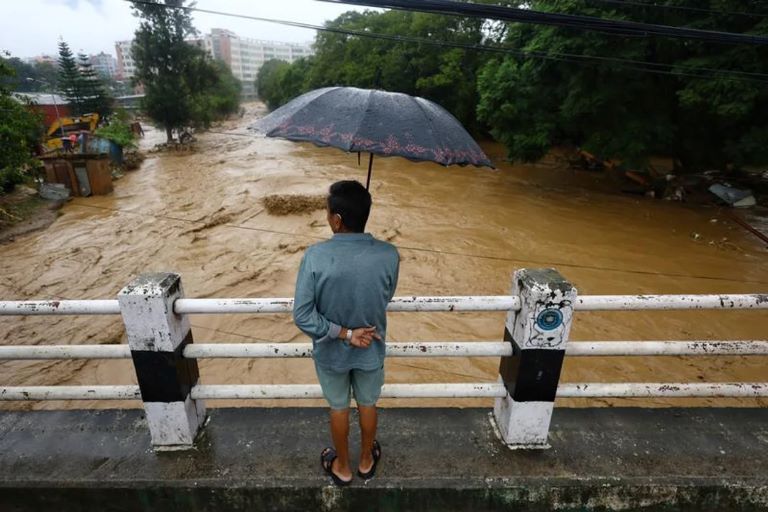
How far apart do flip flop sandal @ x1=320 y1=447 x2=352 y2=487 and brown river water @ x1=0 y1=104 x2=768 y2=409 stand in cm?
257

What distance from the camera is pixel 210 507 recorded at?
2057 mm

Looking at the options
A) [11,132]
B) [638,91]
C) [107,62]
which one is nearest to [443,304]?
[638,91]

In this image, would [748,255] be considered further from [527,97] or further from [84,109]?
[84,109]

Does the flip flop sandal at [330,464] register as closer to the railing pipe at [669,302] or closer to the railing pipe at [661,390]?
the railing pipe at [661,390]

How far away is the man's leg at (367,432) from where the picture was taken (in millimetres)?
1959

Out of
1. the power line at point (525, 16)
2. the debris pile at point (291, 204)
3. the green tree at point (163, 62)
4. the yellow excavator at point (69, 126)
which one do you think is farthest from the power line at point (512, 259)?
the green tree at point (163, 62)

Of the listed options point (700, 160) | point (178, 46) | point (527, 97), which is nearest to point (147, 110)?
point (178, 46)

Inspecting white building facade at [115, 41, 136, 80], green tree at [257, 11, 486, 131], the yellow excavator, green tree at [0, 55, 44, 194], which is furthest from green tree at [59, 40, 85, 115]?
white building facade at [115, 41, 136, 80]

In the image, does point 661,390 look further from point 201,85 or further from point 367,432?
point 201,85

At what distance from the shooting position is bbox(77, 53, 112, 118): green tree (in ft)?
121

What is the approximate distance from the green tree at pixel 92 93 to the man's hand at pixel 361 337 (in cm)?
4398

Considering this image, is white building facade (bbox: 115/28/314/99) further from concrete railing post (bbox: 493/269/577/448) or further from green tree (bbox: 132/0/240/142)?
concrete railing post (bbox: 493/269/577/448)

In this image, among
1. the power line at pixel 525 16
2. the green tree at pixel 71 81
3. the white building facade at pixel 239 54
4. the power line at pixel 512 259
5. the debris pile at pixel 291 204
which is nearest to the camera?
the power line at pixel 525 16

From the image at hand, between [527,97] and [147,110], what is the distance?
2313 cm
